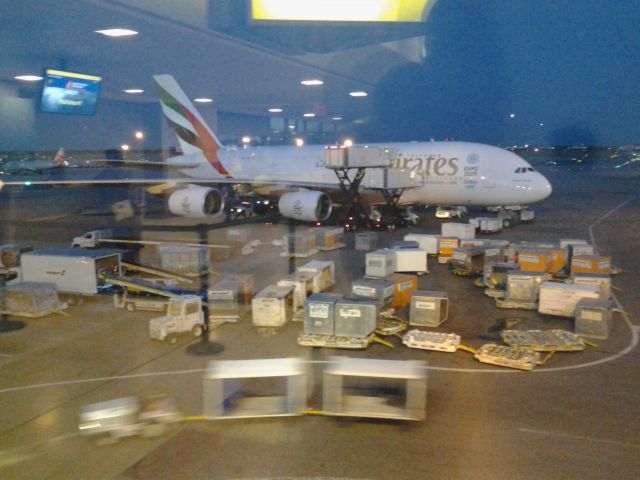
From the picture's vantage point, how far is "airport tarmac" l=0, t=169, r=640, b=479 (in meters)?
6.05


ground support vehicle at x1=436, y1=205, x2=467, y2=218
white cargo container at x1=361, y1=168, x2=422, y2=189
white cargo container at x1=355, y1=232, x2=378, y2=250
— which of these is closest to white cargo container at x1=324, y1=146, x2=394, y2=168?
white cargo container at x1=361, y1=168, x2=422, y2=189

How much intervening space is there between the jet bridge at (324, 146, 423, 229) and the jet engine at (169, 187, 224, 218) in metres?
4.95

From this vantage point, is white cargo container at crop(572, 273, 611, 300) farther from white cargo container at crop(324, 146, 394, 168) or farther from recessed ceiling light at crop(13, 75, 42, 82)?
recessed ceiling light at crop(13, 75, 42, 82)

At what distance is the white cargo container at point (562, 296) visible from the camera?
38.7 feet

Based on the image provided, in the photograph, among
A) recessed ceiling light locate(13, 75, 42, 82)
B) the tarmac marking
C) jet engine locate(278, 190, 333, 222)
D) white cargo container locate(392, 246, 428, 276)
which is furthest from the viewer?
jet engine locate(278, 190, 333, 222)

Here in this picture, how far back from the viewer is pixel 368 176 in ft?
81.1

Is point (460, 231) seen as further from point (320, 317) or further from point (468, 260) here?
point (320, 317)

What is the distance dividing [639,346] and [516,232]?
14828 mm

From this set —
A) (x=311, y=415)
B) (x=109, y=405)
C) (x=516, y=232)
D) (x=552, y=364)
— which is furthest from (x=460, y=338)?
(x=516, y=232)

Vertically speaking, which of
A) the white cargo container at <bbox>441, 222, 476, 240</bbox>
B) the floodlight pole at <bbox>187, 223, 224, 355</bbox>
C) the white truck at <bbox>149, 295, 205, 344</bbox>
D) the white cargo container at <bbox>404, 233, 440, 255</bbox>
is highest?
the white cargo container at <bbox>441, 222, 476, 240</bbox>

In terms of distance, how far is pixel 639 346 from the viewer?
10.1 meters

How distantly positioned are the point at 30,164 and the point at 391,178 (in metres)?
14.7

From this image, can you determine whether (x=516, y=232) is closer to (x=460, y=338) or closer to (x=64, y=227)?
(x=460, y=338)

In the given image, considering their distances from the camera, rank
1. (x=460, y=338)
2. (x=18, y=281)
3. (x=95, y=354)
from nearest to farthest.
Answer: (x=95, y=354)
(x=460, y=338)
(x=18, y=281)
